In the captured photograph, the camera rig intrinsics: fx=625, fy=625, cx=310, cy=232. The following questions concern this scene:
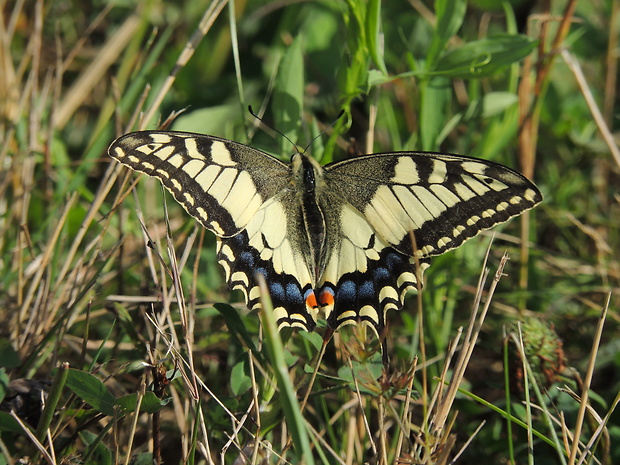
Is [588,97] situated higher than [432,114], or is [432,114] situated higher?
[588,97]

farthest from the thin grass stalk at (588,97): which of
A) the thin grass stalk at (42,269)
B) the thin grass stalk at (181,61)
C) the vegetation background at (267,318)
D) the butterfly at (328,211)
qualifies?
the thin grass stalk at (42,269)

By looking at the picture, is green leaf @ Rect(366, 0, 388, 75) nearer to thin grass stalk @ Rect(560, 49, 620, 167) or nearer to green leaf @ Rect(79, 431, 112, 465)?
thin grass stalk @ Rect(560, 49, 620, 167)

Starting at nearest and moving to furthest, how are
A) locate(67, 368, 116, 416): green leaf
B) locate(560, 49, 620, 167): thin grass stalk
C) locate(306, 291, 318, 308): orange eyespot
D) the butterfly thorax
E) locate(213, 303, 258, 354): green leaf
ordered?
locate(67, 368, 116, 416): green leaf, locate(213, 303, 258, 354): green leaf, locate(306, 291, 318, 308): orange eyespot, the butterfly thorax, locate(560, 49, 620, 167): thin grass stalk

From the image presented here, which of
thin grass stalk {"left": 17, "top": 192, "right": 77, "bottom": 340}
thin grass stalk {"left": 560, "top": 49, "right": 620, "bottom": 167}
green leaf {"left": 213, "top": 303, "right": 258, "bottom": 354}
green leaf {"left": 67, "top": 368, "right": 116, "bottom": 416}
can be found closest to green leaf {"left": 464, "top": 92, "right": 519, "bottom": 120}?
thin grass stalk {"left": 560, "top": 49, "right": 620, "bottom": 167}

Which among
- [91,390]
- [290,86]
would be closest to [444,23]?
[290,86]

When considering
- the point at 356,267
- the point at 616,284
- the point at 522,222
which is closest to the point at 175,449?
the point at 356,267

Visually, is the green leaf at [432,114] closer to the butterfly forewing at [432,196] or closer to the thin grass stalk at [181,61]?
the butterfly forewing at [432,196]

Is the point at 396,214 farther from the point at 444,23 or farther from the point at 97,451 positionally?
the point at 97,451
